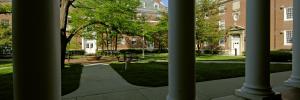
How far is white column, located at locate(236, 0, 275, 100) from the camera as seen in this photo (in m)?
4.98

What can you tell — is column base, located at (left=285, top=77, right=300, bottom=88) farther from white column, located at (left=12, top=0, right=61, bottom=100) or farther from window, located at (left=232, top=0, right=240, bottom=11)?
window, located at (left=232, top=0, right=240, bottom=11)

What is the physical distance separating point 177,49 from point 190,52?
0.71 ft

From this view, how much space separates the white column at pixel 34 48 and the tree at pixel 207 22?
29.0 m

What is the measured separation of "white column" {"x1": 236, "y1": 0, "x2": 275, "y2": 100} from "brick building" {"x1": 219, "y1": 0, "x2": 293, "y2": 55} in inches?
1058

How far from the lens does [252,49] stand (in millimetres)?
5152

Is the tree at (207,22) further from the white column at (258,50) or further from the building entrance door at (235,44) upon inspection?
the white column at (258,50)

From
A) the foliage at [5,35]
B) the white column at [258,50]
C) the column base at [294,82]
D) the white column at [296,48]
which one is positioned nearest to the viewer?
the white column at [258,50]

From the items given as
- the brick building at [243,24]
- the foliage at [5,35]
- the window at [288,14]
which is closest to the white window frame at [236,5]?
the brick building at [243,24]

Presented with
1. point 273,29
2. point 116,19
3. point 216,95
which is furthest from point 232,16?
point 216,95

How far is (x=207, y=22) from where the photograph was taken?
31234 mm

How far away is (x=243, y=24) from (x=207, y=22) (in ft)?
21.4

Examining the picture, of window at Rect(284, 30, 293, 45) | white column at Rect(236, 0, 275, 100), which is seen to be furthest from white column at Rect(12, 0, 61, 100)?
window at Rect(284, 30, 293, 45)

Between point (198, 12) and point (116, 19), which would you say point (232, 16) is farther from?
point (116, 19)

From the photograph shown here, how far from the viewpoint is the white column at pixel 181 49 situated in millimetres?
3846
